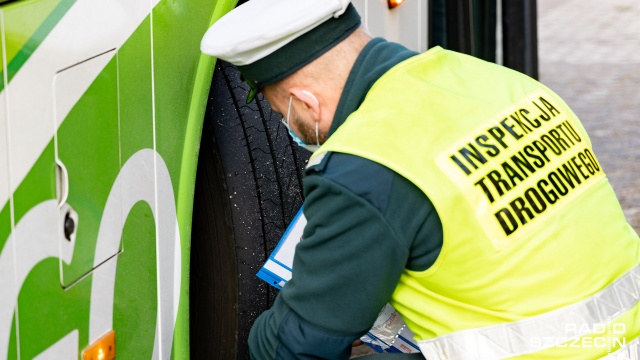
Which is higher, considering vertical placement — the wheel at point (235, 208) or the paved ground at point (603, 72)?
the wheel at point (235, 208)

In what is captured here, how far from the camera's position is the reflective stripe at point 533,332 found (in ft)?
6.70

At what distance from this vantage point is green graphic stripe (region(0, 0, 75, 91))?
177 centimetres

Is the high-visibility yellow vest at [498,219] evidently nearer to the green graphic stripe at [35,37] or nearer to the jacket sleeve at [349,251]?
the jacket sleeve at [349,251]

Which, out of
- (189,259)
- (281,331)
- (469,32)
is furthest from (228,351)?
(469,32)

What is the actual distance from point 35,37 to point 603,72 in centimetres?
640

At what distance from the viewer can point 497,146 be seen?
2025mm

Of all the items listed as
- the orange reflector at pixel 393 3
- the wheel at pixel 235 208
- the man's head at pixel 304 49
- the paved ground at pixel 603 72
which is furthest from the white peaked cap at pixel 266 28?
the paved ground at pixel 603 72

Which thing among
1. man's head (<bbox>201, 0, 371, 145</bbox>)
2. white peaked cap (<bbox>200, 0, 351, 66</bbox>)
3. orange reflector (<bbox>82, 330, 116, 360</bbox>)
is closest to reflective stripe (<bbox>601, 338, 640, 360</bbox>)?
man's head (<bbox>201, 0, 371, 145</bbox>)

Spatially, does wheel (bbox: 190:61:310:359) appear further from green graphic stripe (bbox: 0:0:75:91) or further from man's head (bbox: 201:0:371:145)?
green graphic stripe (bbox: 0:0:75:91)

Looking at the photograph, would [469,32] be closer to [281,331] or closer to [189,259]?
[189,259]

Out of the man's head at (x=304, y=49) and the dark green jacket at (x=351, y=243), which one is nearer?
the dark green jacket at (x=351, y=243)

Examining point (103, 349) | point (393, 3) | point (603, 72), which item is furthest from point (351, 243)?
point (603, 72)

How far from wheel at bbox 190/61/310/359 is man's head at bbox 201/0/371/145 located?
0.47 metres

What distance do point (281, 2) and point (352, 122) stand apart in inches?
12.3
